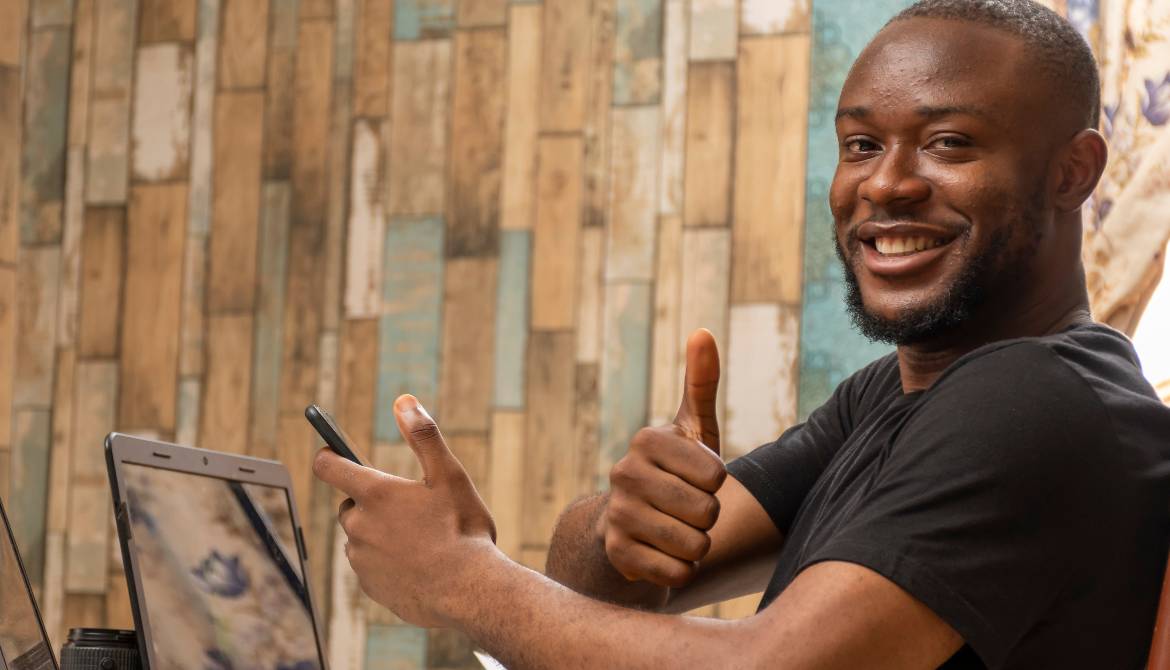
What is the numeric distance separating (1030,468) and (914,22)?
47cm

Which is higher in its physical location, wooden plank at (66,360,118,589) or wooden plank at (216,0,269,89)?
wooden plank at (216,0,269,89)

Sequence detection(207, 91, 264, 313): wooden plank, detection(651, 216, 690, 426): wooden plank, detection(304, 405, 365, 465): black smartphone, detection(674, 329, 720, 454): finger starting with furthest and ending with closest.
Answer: detection(207, 91, 264, 313): wooden plank, detection(651, 216, 690, 426): wooden plank, detection(304, 405, 365, 465): black smartphone, detection(674, 329, 720, 454): finger

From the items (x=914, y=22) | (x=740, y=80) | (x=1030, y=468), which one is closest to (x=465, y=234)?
(x=740, y=80)

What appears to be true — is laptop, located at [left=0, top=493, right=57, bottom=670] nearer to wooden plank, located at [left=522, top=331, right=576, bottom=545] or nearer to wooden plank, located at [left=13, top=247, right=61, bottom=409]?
wooden plank, located at [left=522, top=331, right=576, bottom=545]

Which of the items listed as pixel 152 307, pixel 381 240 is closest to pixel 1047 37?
pixel 381 240

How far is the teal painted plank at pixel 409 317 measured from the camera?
3428mm

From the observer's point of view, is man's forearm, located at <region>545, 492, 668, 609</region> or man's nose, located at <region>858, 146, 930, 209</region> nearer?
man's nose, located at <region>858, 146, 930, 209</region>

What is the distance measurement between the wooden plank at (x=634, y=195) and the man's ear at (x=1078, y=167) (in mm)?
2007

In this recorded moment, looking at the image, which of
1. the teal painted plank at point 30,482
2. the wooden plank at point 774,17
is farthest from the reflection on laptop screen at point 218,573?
the teal painted plank at point 30,482

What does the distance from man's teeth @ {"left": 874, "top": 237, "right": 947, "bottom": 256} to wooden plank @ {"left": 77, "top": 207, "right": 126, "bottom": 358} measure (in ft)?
9.09

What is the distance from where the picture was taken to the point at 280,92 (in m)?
3.62

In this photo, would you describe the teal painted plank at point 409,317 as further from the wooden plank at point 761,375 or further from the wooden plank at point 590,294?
the wooden plank at point 761,375

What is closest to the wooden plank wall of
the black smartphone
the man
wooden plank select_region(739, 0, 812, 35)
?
wooden plank select_region(739, 0, 812, 35)

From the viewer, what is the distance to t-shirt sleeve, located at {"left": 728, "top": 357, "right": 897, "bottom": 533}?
5.10ft
